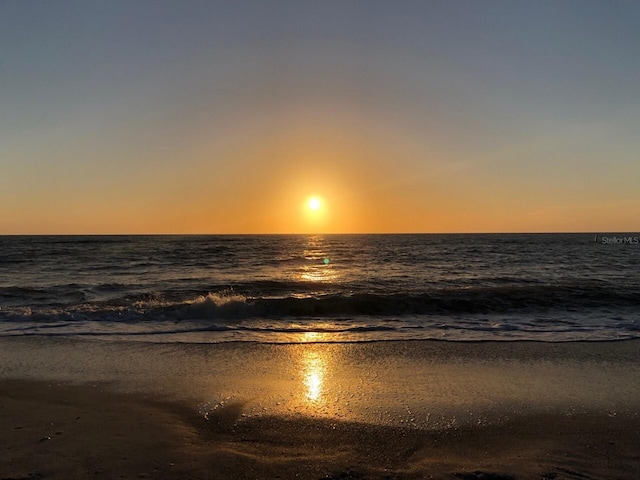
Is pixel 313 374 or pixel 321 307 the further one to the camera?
pixel 321 307

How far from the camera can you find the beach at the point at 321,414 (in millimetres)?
4586

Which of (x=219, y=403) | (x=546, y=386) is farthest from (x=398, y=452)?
(x=546, y=386)

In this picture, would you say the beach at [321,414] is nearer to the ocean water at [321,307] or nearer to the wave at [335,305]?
the ocean water at [321,307]

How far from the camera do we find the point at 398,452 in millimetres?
4887

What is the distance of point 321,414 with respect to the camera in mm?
5961

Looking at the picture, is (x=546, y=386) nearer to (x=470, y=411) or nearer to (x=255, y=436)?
(x=470, y=411)

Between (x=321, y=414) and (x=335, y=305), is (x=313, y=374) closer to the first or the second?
(x=321, y=414)

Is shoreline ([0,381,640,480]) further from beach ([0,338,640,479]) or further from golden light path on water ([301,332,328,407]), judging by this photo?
golden light path on water ([301,332,328,407])

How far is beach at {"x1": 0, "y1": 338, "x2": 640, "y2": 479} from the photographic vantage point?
15.0 ft

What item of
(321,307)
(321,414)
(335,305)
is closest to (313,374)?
(321,414)

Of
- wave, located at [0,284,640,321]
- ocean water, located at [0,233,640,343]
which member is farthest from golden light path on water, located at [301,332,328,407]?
wave, located at [0,284,640,321]

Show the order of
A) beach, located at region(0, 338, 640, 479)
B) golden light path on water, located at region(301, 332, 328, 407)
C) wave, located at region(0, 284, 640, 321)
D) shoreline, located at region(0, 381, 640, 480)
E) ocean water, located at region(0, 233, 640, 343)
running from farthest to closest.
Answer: wave, located at region(0, 284, 640, 321), ocean water, located at region(0, 233, 640, 343), golden light path on water, located at region(301, 332, 328, 407), beach, located at region(0, 338, 640, 479), shoreline, located at region(0, 381, 640, 480)

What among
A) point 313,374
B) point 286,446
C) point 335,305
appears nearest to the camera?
point 286,446

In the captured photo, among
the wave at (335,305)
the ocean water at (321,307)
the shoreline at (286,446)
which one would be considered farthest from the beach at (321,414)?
the wave at (335,305)
